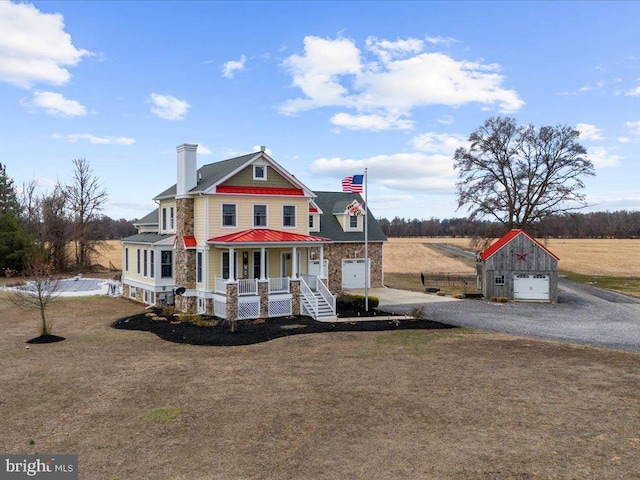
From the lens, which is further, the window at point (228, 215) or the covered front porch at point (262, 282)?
the window at point (228, 215)

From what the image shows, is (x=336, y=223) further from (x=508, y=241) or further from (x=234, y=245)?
(x=234, y=245)

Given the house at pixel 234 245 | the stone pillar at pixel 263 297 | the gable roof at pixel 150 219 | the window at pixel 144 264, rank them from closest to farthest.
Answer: the stone pillar at pixel 263 297 < the house at pixel 234 245 < the window at pixel 144 264 < the gable roof at pixel 150 219

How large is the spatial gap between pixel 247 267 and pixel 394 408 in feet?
52.9

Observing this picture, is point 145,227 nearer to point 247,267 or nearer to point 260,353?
point 247,267

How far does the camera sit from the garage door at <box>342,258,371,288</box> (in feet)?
122

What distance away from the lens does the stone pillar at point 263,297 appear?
24328mm

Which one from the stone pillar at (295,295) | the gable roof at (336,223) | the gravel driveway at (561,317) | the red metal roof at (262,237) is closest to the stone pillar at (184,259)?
the red metal roof at (262,237)

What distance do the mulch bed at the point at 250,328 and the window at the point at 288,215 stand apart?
19.4ft

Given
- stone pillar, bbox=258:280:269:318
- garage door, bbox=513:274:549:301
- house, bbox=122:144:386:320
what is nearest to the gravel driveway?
garage door, bbox=513:274:549:301

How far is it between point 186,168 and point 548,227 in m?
35.1

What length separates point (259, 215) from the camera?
27219 millimetres

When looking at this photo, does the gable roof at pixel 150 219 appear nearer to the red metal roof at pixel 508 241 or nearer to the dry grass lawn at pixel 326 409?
the dry grass lawn at pixel 326 409

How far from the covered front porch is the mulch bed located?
80 cm

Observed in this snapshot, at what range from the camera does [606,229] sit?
140 meters
